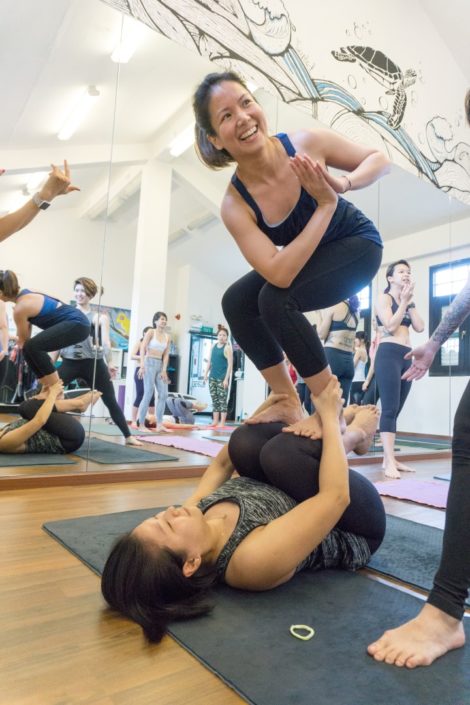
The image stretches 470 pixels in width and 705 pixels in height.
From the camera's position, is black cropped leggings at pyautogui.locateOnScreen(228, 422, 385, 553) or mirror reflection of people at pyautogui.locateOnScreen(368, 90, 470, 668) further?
black cropped leggings at pyautogui.locateOnScreen(228, 422, 385, 553)

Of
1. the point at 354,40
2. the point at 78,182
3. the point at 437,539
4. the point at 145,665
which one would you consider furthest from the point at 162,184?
the point at 145,665

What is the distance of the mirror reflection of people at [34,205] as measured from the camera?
2.11m

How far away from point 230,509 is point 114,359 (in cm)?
199

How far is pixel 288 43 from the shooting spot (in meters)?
3.49

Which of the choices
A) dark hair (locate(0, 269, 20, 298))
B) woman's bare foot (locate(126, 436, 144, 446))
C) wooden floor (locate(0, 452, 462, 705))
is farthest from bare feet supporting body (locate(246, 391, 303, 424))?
woman's bare foot (locate(126, 436, 144, 446))

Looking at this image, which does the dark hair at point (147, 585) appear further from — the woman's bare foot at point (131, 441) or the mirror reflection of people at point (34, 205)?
the woman's bare foot at point (131, 441)

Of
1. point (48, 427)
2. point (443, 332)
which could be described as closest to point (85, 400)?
point (48, 427)

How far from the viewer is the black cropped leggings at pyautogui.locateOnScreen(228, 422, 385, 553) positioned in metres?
1.15

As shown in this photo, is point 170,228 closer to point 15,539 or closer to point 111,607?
point 15,539

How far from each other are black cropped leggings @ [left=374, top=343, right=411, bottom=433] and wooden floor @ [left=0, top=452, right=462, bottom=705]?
2.29 metres

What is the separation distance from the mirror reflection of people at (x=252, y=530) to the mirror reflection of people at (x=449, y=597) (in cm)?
24

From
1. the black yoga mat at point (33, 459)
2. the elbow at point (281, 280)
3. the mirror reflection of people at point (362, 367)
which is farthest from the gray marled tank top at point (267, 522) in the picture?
the mirror reflection of people at point (362, 367)

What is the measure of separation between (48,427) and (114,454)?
0.44 metres

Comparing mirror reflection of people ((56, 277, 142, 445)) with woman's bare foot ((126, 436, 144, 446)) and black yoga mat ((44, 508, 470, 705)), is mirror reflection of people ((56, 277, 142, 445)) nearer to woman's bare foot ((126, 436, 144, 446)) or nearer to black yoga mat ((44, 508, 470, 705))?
woman's bare foot ((126, 436, 144, 446))
